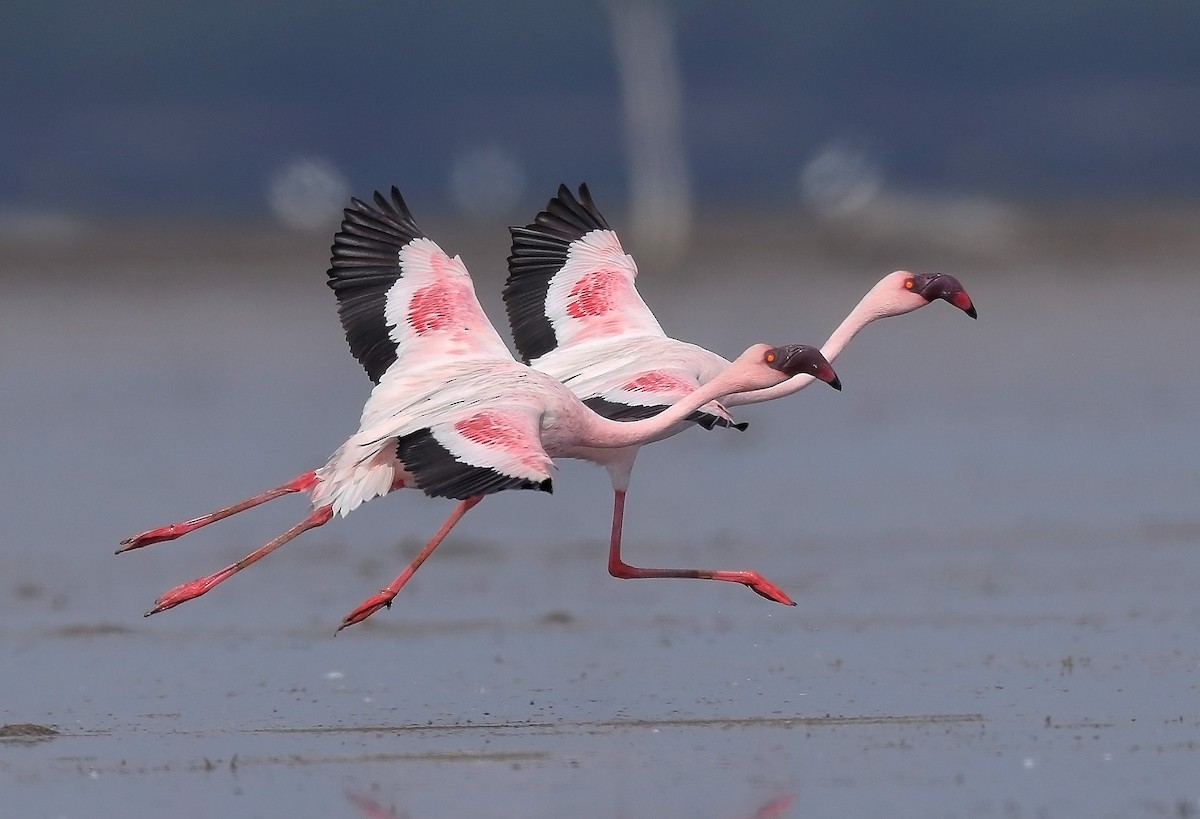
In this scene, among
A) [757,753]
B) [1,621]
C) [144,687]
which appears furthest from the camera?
[1,621]

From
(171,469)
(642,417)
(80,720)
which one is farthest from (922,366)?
(80,720)

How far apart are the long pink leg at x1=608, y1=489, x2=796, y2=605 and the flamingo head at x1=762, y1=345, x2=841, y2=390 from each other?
1048mm

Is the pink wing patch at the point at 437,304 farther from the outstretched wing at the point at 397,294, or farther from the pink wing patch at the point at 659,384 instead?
the pink wing patch at the point at 659,384

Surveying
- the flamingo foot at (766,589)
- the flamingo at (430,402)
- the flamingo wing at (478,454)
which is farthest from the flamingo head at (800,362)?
the flamingo wing at (478,454)

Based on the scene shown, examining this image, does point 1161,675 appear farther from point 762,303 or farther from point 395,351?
point 762,303

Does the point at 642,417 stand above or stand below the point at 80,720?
above

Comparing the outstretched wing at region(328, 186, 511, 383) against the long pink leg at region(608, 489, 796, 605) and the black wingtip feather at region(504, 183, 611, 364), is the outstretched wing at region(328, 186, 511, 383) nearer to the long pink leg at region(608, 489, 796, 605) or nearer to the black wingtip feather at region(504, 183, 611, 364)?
the black wingtip feather at region(504, 183, 611, 364)

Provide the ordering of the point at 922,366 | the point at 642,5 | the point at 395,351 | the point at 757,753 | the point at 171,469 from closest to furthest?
1. the point at 757,753
2. the point at 395,351
3. the point at 171,469
4. the point at 922,366
5. the point at 642,5

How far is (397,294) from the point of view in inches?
443

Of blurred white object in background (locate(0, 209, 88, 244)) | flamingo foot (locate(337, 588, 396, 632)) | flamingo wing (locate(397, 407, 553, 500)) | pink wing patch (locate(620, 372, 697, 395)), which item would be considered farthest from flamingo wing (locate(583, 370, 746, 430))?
blurred white object in background (locate(0, 209, 88, 244))

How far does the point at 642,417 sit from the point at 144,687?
8.23 feet

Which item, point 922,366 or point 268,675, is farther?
point 922,366

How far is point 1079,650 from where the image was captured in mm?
10805

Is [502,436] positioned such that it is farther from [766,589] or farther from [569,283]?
[569,283]
